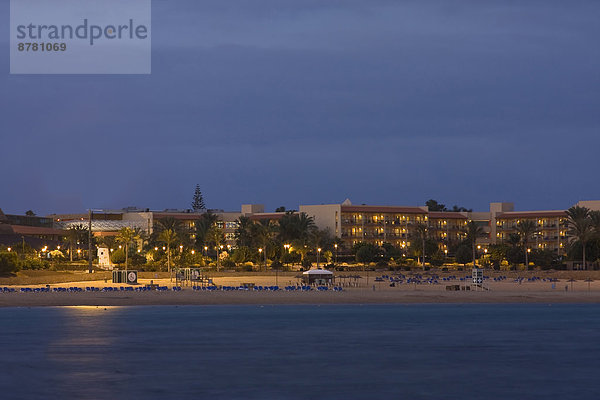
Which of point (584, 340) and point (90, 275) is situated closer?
point (584, 340)

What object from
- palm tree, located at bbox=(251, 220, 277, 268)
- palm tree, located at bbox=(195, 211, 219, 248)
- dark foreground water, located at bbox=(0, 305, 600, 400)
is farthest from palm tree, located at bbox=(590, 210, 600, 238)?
palm tree, located at bbox=(195, 211, 219, 248)

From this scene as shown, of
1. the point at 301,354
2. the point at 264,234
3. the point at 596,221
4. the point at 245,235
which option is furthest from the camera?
the point at 245,235

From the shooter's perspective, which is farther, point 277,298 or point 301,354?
point 277,298

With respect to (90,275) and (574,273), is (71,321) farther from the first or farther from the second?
(574,273)

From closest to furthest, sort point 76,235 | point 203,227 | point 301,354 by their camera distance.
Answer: point 301,354, point 203,227, point 76,235

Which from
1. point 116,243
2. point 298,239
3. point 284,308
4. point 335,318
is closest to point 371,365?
point 335,318

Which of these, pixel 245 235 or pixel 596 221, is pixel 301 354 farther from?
pixel 245 235

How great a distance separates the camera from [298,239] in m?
118

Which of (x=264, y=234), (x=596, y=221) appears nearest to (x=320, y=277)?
(x=264, y=234)

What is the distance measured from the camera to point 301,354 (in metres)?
44.0

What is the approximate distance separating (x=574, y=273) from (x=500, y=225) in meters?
53.0

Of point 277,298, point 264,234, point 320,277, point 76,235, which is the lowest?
point 277,298

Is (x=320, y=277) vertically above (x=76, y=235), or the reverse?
(x=76, y=235)

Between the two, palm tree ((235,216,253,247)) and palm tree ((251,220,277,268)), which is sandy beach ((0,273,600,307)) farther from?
palm tree ((235,216,253,247))
